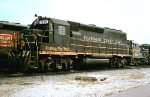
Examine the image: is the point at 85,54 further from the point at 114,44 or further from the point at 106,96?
the point at 106,96

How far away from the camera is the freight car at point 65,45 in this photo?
63.5 ft

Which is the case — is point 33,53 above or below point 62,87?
above

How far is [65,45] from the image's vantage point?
21.8 meters

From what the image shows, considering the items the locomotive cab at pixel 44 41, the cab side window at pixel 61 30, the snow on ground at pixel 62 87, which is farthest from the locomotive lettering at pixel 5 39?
the snow on ground at pixel 62 87

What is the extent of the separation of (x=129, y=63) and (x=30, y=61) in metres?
17.3

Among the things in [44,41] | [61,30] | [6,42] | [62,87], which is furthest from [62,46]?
[62,87]

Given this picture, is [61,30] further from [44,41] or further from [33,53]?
[33,53]

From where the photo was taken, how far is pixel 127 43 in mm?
32875

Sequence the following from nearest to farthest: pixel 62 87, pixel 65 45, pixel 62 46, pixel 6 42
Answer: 1. pixel 62 87
2. pixel 6 42
3. pixel 62 46
4. pixel 65 45

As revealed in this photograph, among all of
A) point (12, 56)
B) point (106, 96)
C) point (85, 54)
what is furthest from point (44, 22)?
point (106, 96)

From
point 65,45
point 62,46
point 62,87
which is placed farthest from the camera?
point 65,45

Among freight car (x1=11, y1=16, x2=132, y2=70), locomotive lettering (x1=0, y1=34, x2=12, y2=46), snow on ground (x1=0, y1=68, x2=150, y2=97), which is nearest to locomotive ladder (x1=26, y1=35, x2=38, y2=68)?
freight car (x1=11, y1=16, x2=132, y2=70)

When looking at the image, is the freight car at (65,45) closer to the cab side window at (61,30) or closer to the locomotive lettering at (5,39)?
the cab side window at (61,30)

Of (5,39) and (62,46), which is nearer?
(5,39)
